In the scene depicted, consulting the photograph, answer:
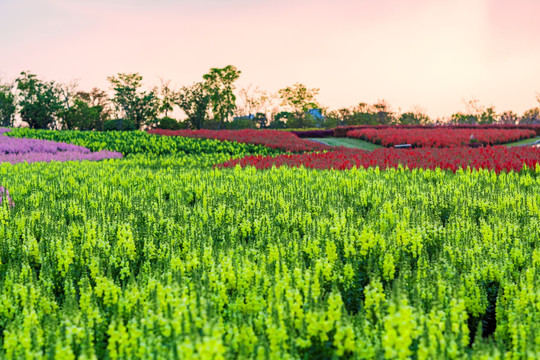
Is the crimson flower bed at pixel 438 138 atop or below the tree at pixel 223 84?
below

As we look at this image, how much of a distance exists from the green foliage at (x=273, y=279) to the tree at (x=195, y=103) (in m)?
54.7

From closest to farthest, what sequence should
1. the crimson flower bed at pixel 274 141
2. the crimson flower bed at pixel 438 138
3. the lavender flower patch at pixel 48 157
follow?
1. the lavender flower patch at pixel 48 157
2. the crimson flower bed at pixel 274 141
3. the crimson flower bed at pixel 438 138

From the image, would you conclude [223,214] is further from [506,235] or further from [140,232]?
[506,235]

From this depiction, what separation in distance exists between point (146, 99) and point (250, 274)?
59136 millimetres

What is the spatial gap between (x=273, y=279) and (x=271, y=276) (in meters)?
0.04

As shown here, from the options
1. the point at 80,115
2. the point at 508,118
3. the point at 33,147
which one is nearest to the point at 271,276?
the point at 33,147

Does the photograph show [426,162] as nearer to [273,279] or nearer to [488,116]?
[273,279]

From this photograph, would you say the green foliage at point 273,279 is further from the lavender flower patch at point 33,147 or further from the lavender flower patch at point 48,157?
the lavender flower patch at point 33,147

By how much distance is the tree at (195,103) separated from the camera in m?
61.9

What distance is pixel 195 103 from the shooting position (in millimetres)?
62469

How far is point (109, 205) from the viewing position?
721cm

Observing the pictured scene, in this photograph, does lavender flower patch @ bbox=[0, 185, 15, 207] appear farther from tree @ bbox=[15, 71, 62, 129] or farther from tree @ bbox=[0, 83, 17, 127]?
tree @ bbox=[0, 83, 17, 127]

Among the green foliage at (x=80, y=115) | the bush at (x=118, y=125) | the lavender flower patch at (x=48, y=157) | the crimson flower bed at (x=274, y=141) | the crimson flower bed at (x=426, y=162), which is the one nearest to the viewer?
the crimson flower bed at (x=426, y=162)

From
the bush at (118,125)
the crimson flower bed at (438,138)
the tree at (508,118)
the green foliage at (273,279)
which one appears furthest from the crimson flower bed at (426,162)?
the tree at (508,118)
